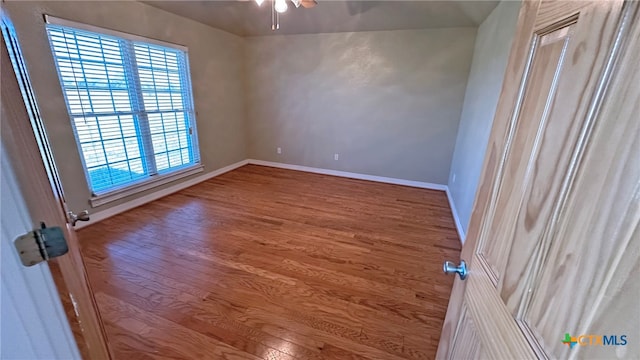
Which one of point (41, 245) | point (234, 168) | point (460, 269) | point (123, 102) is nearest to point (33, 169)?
point (41, 245)

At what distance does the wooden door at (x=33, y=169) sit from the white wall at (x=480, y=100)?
2.37 metres

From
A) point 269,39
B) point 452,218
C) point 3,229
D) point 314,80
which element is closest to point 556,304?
point 3,229

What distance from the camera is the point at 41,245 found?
52 centimetres

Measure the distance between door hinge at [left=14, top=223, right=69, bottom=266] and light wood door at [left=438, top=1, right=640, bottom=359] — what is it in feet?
3.15

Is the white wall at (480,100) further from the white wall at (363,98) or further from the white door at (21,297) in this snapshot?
the white door at (21,297)

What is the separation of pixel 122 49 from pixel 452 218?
4.22 metres

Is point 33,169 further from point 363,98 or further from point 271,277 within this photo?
point 363,98

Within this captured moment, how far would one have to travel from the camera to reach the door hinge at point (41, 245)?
50cm

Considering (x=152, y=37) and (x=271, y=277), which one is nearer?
(x=271, y=277)

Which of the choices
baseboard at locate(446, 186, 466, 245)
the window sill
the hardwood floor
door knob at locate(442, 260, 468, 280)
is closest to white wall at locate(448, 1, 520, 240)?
baseboard at locate(446, 186, 466, 245)

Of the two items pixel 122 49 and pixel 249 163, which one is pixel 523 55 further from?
pixel 249 163

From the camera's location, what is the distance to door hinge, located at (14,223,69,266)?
50 cm

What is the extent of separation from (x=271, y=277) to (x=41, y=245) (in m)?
1.66

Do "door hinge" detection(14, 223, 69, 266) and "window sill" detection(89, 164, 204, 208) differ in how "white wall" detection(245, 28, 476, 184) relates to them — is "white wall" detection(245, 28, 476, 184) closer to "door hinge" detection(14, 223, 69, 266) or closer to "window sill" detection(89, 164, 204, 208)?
"window sill" detection(89, 164, 204, 208)
